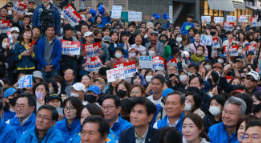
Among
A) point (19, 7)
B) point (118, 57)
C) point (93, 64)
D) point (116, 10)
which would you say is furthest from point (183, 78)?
point (116, 10)

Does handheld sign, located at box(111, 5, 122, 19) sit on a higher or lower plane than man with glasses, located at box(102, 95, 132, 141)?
higher

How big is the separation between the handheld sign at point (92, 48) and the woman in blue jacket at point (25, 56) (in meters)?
1.30

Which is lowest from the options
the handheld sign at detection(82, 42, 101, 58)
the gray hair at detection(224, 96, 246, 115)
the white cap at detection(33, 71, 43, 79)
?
the gray hair at detection(224, 96, 246, 115)

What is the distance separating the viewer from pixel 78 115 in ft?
21.2

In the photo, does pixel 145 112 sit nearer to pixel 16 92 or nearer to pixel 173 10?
pixel 16 92

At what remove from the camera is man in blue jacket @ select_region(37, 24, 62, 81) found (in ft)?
33.8

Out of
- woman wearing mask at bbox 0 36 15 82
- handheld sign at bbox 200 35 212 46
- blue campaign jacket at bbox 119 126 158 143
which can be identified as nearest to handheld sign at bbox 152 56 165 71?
woman wearing mask at bbox 0 36 15 82

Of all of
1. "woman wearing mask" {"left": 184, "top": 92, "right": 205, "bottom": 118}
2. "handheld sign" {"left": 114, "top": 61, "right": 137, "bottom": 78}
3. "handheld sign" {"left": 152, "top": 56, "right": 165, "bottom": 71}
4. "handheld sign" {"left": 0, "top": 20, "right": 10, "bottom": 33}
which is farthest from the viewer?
"handheld sign" {"left": 0, "top": 20, "right": 10, "bottom": 33}

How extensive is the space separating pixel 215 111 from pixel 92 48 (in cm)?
512

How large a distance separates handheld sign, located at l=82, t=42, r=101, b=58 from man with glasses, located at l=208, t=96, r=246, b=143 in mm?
5723

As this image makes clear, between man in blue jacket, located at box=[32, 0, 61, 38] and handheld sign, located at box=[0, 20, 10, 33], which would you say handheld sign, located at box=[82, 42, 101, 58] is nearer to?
man in blue jacket, located at box=[32, 0, 61, 38]

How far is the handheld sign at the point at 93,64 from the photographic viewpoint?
10.9m

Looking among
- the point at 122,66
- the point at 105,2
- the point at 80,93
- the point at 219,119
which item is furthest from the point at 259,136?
the point at 105,2

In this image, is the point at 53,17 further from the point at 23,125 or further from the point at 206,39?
the point at 206,39
